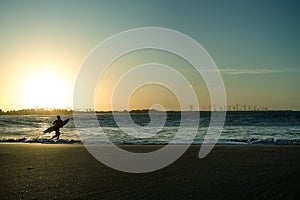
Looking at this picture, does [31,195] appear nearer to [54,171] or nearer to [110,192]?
[110,192]

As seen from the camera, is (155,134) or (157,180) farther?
(155,134)

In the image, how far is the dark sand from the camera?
19.5 feet

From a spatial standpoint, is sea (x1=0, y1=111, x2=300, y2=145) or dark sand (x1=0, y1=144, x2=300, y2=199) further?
sea (x1=0, y1=111, x2=300, y2=145)

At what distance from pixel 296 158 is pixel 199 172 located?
4499 mm

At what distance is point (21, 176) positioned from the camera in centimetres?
766

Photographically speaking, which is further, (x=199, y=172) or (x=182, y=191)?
(x=199, y=172)

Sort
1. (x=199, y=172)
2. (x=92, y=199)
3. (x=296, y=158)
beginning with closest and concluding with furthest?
(x=92, y=199), (x=199, y=172), (x=296, y=158)

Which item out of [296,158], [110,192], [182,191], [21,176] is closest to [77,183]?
[110,192]

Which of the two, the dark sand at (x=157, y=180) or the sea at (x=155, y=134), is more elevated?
the sea at (x=155, y=134)

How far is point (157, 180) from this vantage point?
7.24 m

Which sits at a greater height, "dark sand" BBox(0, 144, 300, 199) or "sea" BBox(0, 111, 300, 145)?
"sea" BBox(0, 111, 300, 145)

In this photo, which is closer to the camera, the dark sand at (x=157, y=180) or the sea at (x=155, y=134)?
the dark sand at (x=157, y=180)

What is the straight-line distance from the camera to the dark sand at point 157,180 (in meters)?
5.94

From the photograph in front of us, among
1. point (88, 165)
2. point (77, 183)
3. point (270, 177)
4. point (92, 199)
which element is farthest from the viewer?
point (88, 165)
